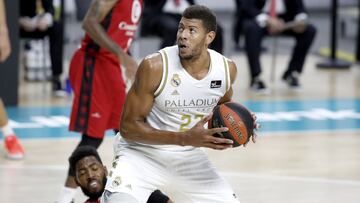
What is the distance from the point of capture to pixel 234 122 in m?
5.52

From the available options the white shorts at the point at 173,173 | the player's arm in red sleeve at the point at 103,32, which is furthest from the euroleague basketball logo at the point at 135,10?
the white shorts at the point at 173,173

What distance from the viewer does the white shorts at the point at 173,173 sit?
5664 millimetres

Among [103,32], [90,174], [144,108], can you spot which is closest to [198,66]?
[144,108]

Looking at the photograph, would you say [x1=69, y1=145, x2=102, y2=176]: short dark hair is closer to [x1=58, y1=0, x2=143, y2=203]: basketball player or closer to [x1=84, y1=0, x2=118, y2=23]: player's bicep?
[x1=58, y1=0, x2=143, y2=203]: basketball player

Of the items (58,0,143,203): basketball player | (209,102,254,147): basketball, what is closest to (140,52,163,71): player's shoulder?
(209,102,254,147): basketball

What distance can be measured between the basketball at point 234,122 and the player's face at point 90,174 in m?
1.01

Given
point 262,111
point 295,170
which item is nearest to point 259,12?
point 262,111

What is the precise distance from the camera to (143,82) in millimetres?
5520

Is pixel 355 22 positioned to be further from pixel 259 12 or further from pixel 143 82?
pixel 143 82

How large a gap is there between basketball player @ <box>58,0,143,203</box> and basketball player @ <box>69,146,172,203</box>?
698mm

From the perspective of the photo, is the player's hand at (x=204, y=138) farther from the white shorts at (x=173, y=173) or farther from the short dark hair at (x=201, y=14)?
the short dark hair at (x=201, y=14)

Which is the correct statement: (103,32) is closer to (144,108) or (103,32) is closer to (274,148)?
(144,108)

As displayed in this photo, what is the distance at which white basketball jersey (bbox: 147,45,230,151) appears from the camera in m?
5.58

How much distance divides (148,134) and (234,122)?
0.47 m
